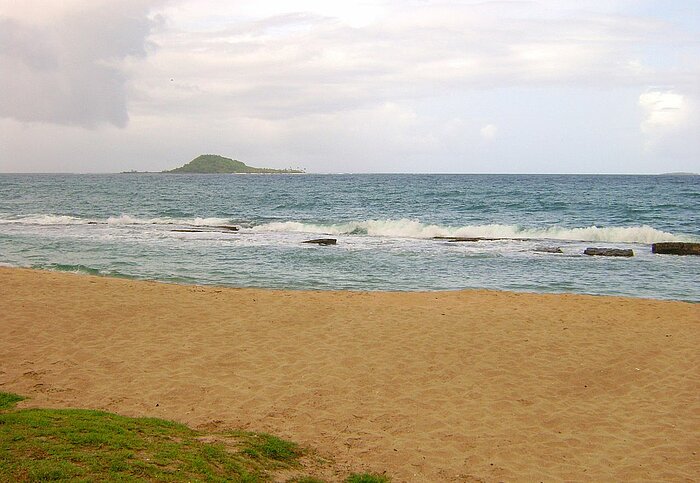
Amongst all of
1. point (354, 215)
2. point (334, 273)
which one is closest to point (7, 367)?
point (334, 273)

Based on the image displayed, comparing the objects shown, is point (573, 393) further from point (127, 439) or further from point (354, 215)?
point (354, 215)

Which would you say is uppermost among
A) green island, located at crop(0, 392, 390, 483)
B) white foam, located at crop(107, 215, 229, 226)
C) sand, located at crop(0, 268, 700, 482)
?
white foam, located at crop(107, 215, 229, 226)

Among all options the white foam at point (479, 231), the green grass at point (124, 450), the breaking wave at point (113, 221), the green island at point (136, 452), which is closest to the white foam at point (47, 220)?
the breaking wave at point (113, 221)

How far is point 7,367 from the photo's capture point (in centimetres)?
807

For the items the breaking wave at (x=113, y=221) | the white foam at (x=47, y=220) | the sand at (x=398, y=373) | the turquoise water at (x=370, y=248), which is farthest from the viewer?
the breaking wave at (x=113, y=221)

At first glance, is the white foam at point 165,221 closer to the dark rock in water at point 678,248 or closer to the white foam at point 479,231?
the white foam at point 479,231

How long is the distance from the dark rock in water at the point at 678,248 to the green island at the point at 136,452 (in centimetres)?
2009

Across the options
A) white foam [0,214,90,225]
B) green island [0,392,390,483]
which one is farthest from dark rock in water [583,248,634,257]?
white foam [0,214,90,225]

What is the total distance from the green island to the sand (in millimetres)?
509

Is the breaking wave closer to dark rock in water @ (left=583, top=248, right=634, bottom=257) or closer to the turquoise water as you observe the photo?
the turquoise water

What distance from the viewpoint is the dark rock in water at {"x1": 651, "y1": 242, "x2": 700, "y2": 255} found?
21.5m

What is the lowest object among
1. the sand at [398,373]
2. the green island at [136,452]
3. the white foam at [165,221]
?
the sand at [398,373]

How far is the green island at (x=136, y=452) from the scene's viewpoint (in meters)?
4.27

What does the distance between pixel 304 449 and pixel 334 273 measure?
11767mm
